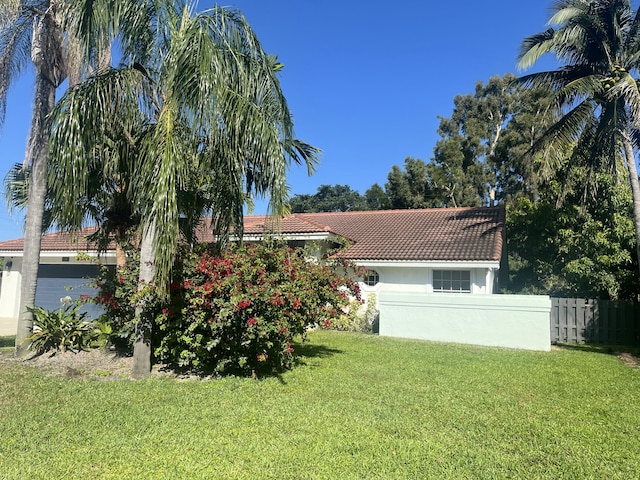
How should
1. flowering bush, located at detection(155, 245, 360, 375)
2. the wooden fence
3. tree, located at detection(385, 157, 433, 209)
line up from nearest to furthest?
flowering bush, located at detection(155, 245, 360, 375)
the wooden fence
tree, located at detection(385, 157, 433, 209)

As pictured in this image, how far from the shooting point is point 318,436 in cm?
483

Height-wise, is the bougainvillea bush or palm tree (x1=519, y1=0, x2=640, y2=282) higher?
palm tree (x1=519, y1=0, x2=640, y2=282)

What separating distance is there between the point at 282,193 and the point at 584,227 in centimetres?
1209

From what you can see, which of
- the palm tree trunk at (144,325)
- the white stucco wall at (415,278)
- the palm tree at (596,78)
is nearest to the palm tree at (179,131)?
the palm tree trunk at (144,325)

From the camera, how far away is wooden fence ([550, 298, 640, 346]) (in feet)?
42.2

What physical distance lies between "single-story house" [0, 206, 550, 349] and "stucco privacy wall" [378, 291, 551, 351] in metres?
0.03

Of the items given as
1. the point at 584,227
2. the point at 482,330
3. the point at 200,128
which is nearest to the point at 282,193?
the point at 200,128

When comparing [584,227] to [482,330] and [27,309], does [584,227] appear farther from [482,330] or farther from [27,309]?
[27,309]

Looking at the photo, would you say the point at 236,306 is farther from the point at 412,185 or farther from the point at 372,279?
the point at 412,185

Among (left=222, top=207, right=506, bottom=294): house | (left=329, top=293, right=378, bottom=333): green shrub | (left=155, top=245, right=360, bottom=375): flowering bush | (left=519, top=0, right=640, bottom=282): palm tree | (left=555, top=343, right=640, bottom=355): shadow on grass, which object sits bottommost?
(left=555, top=343, right=640, bottom=355): shadow on grass

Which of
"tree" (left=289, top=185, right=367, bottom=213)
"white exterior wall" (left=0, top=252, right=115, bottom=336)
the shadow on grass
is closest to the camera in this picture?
the shadow on grass

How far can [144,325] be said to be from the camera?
730 centimetres

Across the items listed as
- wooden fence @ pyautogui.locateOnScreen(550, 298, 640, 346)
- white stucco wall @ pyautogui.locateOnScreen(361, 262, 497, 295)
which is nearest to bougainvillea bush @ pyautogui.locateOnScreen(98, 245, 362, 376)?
white stucco wall @ pyautogui.locateOnScreen(361, 262, 497, 295)

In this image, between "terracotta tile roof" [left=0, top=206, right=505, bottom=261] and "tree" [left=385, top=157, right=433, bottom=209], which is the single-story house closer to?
"terracotta tile roof" [left=0, top=206, right=505, bottom=261]
